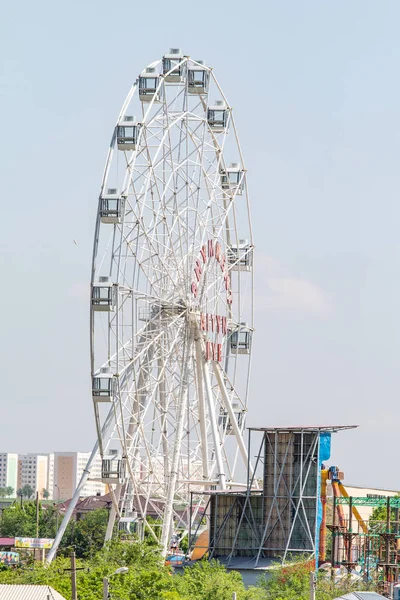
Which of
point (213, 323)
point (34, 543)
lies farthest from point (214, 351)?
point (34, 543)

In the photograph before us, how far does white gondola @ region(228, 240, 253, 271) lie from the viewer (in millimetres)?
90312

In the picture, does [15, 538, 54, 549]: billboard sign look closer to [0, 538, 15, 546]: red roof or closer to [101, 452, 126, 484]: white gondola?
[0, 538, 15, 546]: red roof

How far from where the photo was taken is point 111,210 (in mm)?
77438

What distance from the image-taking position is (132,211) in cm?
7906

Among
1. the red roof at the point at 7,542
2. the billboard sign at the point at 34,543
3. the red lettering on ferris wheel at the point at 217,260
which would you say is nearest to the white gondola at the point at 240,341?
the red lettering on ferris wheel at the point at 217,260

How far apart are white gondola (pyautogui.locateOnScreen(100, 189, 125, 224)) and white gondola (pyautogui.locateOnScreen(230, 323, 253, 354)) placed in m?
15.0

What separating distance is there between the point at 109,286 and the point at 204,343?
903 cm

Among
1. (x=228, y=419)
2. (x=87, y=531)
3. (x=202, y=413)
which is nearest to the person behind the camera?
(x=202, y=413)

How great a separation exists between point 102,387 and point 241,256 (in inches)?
662

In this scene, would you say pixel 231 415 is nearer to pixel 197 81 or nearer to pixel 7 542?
pixel 197 81

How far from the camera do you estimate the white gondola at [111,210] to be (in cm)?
7731

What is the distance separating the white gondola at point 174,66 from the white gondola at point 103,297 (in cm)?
1450

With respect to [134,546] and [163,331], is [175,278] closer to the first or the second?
[163,331]

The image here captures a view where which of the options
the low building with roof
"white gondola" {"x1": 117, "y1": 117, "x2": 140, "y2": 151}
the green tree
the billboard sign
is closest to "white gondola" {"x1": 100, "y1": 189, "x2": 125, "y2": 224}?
"white gondola" {"x1": 117, "y1": 117, "x2": 140, "y2": 151}
